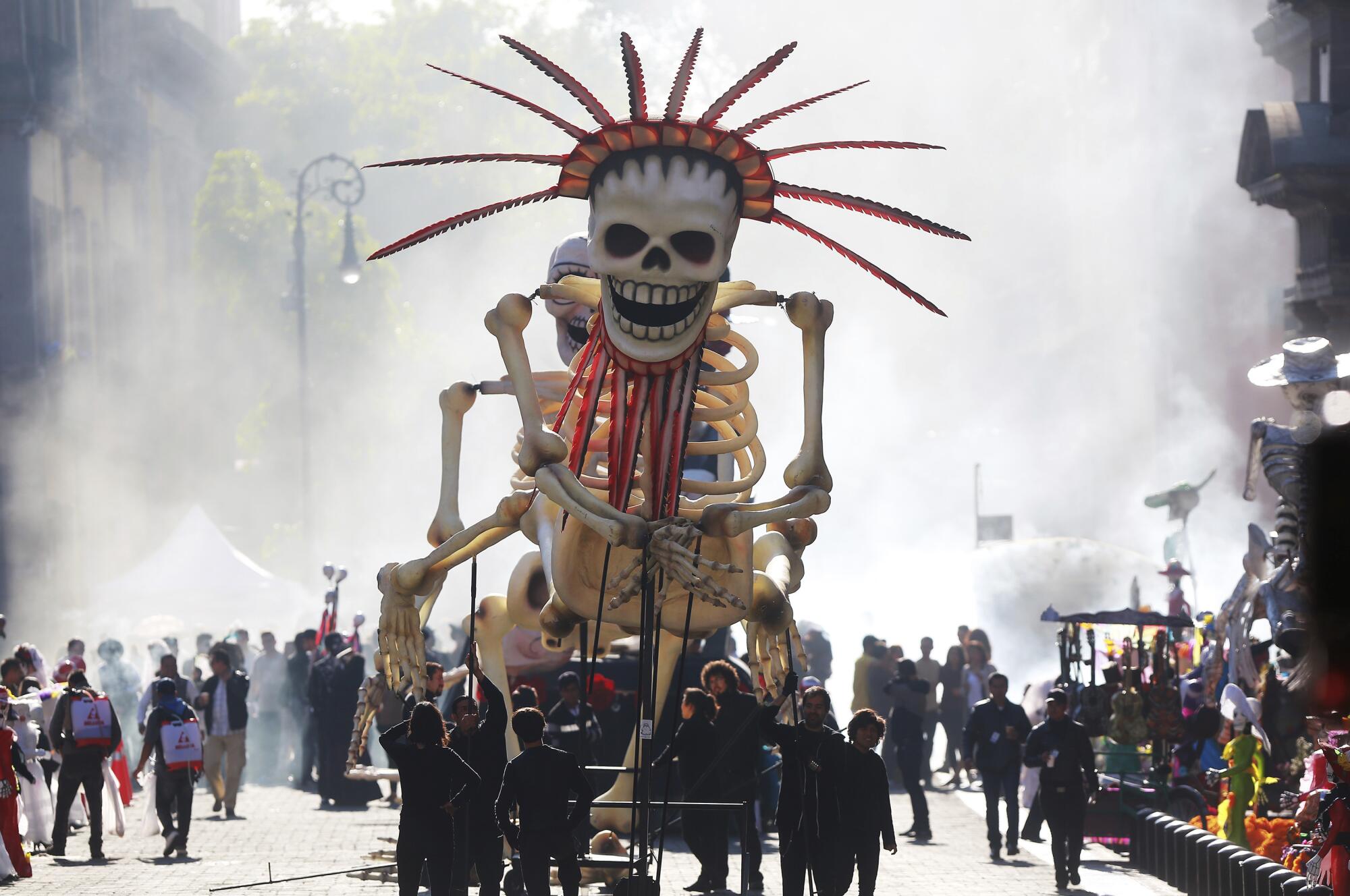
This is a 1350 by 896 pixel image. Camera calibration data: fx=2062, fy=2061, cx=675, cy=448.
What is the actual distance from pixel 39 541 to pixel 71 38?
10464 millimetres

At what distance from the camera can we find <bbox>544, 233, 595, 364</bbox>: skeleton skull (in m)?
13.4

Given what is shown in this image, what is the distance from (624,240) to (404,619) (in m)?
2.73

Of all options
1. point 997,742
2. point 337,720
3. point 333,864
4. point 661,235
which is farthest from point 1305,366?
point 337,720

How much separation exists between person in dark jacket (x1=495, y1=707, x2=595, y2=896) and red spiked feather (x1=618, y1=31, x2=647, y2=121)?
11.0 feet

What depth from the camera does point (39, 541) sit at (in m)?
39.2

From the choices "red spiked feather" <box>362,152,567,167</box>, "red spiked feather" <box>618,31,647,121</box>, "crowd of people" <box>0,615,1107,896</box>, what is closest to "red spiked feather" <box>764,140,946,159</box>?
"red spiked feather" <box>618,31,647,121</box>

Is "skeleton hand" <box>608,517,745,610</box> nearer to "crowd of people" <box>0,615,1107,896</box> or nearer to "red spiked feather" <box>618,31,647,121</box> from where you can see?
"crowd of people" <box>0,615,1107,896</box>

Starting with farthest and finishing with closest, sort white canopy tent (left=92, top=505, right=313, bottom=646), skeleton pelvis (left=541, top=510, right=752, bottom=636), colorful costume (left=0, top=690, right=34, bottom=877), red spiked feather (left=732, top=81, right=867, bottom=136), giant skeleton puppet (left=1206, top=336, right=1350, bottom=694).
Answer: white canopy tent (left=92, top=505, right=313, bottom=646) → giant skeleton puppet (left=1206, top=336, right=1350, bottom=694) → colorful costume (left=0, top=690, right=34, bottom=877) → skeleton pelvis (left=541, top=510, right=752, bottom=636) → red spiked feather (left=732, top=81, right=867, bottom=136)

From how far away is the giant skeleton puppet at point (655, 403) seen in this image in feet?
31.8

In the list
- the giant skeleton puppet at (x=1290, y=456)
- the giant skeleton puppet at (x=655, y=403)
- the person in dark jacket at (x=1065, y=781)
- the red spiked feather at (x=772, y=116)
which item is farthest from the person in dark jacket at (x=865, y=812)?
the giant skeleton puppet at (x=1290, y=456)

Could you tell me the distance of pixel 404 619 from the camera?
11.3m

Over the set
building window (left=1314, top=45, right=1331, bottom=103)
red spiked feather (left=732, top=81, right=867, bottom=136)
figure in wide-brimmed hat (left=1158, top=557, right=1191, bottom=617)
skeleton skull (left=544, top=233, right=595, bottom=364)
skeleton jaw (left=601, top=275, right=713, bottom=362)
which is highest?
building window (left=1314, top=45, right=1331, bottom=103)

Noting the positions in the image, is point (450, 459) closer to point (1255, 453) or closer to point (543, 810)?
point (543, 810)

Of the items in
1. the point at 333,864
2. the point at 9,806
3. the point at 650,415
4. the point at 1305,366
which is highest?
the point at 1305,366
